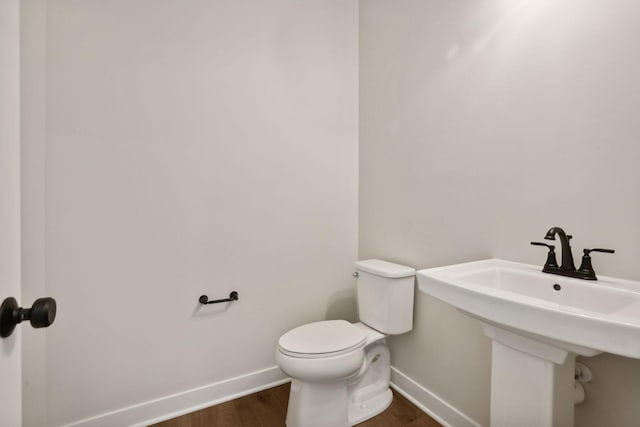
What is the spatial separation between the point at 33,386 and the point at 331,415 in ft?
4.33

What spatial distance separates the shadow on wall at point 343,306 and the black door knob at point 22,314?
169 cm

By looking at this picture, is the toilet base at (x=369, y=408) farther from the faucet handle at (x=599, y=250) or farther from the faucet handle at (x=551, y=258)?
Result: the faucet handle at (x=599, y=250)

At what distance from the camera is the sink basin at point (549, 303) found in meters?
0.65

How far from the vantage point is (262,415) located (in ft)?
5.29

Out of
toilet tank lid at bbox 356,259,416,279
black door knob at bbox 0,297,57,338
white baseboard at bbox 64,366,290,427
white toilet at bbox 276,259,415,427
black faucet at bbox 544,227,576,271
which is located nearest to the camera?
black door knob at bbox 0,297,57,338

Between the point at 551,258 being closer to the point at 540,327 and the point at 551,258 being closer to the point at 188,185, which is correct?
the point at 540,327

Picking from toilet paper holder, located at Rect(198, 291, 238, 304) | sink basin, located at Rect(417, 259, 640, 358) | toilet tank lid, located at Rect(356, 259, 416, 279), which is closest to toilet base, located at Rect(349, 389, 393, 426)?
toilet tank lid, located at Rect(356, 259, 416, 279)

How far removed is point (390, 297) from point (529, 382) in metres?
0.76

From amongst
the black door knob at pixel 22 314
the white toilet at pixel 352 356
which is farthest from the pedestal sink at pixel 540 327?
the black door knob at pixel 22 314

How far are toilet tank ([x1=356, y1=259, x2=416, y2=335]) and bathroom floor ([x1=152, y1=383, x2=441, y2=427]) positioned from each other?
1.37 ft

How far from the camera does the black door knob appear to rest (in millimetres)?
484

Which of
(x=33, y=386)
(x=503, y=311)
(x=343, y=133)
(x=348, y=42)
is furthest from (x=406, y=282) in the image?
(x=33, y=386)

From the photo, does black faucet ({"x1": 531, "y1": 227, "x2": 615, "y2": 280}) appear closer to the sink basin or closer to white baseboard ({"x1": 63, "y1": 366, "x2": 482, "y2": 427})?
the sink basin

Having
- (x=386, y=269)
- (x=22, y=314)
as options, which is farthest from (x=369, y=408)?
(x=22, y=314)
